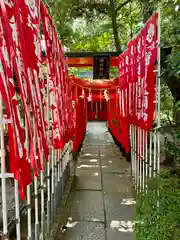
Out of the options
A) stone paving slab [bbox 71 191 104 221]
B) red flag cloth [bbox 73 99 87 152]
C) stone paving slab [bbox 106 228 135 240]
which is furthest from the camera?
red flag cloth [bbox 73 99 87 152]

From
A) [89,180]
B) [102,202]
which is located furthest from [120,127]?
[102,202]

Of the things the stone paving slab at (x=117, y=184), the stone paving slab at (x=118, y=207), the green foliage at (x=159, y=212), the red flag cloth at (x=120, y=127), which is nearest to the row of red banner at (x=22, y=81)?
the green foliage at (x=159, y=212)

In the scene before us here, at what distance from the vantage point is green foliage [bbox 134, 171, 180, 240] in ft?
8.00

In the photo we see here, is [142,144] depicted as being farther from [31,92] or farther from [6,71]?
[6,71]

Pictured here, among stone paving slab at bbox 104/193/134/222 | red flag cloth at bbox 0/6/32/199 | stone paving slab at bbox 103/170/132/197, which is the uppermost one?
red flag cloth at bbox 0/6/32/199

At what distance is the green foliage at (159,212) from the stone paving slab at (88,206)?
5.32ft

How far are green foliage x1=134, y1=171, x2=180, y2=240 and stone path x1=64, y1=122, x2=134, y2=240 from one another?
1.14 m

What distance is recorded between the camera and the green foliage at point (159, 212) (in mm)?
2439

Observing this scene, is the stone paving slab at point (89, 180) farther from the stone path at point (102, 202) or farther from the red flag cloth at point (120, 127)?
the red flag cloth at point (120, 127)

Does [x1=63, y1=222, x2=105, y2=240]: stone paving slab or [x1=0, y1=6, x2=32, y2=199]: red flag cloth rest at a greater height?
[x1=0, y1=6, x2=32, y2=199]: red flag cloth

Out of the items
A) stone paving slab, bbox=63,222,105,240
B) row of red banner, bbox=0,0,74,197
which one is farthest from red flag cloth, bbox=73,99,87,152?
row of red banner, bbox=0,0,74,197

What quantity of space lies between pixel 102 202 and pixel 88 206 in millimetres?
349

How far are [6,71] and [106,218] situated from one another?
3418 mm

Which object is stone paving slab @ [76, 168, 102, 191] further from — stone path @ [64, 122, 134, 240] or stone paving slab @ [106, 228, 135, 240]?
stone paving slab @ [106, 228, 135, 240]
